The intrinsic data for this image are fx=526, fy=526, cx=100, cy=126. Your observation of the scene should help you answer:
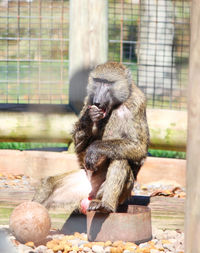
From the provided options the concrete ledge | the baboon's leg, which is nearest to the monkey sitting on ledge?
the baboon's leg

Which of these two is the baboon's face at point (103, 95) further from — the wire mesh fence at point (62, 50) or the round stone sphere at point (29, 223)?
the wire mesh fence at point (62, 50)

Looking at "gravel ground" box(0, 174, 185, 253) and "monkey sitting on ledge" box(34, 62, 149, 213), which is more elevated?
"monkey sitting on ledge" box(34, 62, 149, 213)

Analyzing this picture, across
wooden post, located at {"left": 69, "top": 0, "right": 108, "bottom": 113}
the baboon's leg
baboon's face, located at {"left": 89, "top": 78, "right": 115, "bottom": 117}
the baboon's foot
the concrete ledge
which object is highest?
wooden post, located at {"left": 69, "top": 0, "right": 108, "bottom": 113}

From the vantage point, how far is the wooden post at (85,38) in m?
5.29

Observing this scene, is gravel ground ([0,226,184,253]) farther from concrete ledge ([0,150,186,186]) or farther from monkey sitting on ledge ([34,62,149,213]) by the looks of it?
concrete ledge ([0,150,186,186])

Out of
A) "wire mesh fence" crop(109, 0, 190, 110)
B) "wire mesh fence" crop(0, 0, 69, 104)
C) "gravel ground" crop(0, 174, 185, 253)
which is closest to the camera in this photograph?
"gravel ground" crop(0, 174, 185, 253)

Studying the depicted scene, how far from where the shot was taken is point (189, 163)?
2.18 meters

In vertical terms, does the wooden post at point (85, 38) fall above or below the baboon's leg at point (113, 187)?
above

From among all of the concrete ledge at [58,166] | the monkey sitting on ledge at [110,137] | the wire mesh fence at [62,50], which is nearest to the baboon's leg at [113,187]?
the monkey sitting on ledge at [110,137]

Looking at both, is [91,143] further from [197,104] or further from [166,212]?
[197,104]

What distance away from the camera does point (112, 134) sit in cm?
435

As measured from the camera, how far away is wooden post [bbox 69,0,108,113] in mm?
5285

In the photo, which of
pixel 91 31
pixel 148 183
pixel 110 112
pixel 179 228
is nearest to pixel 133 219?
pixel 179 228

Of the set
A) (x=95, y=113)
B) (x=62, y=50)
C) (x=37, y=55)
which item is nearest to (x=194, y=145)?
(x=95, y=113)
